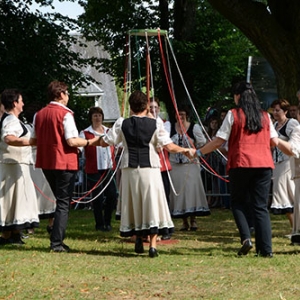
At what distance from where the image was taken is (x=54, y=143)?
29.6ft

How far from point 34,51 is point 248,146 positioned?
45.6 feet

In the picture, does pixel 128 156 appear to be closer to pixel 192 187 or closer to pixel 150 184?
pixel 150 184

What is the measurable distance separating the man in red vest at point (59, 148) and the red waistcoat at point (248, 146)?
177 cm

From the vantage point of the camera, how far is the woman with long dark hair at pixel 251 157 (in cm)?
831

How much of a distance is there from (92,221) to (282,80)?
14.2ft

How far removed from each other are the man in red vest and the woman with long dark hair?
1.75 meters

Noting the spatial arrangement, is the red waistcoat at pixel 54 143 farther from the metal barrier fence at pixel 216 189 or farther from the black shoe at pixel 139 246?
the metal barrier fence at pixel 216 189

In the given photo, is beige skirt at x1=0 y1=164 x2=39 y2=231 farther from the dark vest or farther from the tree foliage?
the tree foliage

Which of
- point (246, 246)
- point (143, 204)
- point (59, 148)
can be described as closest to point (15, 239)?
point (59, 148)

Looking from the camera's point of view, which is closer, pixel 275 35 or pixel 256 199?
pixel 256 199

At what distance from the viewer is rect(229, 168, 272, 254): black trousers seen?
27.3 ft

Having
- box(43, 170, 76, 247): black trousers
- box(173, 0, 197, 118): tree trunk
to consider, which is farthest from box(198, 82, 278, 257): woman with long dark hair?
box(173, 0, 197, 118): tree trunk

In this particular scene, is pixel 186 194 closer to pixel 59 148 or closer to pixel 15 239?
pixel 15 239

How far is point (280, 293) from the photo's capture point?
21.1 ft
